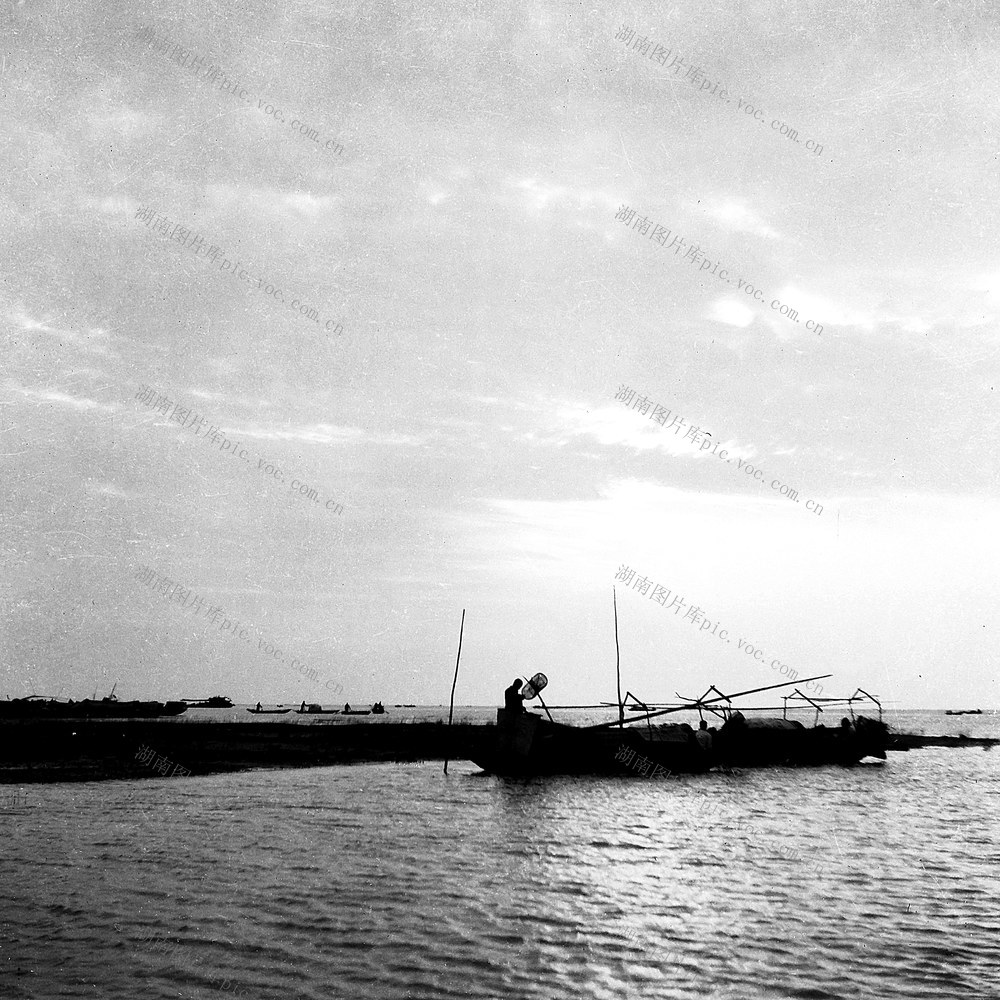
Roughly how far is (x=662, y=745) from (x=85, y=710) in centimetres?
9500

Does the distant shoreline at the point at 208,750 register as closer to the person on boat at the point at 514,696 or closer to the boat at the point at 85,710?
the person on boat at the point at 514,696

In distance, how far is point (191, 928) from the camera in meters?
11.6

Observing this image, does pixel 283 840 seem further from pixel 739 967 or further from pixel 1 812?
pixel 739 967

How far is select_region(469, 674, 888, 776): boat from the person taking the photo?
35.4 m

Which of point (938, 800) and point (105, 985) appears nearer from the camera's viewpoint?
point (105, 985)

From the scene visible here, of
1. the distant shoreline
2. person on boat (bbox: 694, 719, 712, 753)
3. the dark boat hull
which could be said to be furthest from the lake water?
person on boat (bbox: 694, 719, 712, 753)

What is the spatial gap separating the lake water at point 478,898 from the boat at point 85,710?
7286 centimetres

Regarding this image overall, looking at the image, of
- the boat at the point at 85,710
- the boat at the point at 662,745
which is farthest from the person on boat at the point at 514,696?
the boat at the point at 85,710

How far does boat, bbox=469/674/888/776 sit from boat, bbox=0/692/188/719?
68.2 meters

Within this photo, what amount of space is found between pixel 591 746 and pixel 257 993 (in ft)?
95.9

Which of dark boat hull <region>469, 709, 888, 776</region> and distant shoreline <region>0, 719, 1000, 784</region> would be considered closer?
distant shoreline <region>0, 719, 1000, 784</region>

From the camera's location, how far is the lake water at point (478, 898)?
32.2 feet

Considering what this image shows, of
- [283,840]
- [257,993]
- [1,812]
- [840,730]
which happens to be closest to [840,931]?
[257,993]

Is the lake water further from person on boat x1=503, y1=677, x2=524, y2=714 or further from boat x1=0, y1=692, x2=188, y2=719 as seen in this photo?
boat x1=0, y1=692, x2=188, y2=719
